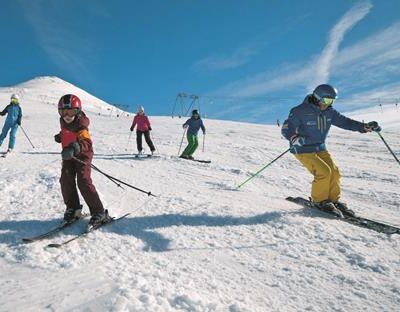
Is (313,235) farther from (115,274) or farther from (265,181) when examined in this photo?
(265,181)

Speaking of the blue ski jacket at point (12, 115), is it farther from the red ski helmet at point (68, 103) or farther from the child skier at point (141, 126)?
the red ski helmet at point (68, 103)

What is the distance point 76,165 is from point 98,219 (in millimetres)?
834

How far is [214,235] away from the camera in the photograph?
543 centimetres

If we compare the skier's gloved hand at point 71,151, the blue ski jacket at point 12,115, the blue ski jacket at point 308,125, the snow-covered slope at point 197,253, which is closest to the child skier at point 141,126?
the blue ski jacket at point 12,115

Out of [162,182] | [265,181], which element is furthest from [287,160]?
[162,182]

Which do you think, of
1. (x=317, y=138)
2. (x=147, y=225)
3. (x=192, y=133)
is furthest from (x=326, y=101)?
(x=192, y=133)

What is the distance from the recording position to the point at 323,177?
21.9ft

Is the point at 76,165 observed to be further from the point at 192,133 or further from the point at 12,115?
the point at 12,115

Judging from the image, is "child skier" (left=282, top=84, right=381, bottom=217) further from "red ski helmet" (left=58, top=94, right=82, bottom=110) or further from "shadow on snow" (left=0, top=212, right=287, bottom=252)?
"red ski helmet" (left=58, top=94, right=82, bottom=110)

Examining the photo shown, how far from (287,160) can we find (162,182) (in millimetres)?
6264

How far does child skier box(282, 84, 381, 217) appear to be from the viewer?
22.1 ft

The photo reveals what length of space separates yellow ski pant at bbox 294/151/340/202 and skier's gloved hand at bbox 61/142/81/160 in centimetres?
370

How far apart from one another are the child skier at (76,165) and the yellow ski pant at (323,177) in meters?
3.41

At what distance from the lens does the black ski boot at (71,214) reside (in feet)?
18.9
